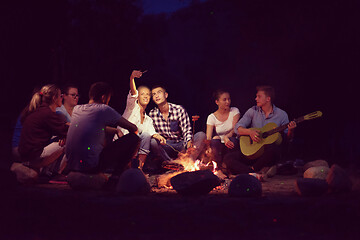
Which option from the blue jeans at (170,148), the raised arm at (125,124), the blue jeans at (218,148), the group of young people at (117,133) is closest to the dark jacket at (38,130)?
the group of young people at (117,133)

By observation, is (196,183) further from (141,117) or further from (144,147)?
(141,117)

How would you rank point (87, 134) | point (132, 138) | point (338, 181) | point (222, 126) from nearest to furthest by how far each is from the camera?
1. point (338, 181)
2. point (87, 134)
3. point (132, 138)
4. point (222, 126)

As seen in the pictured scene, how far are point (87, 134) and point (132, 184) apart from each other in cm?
96

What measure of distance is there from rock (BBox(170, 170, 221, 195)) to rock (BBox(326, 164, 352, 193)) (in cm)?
153

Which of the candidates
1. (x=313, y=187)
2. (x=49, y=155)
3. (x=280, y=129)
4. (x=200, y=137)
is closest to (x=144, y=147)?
(x=200, y=137)

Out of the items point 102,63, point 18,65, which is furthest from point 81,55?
point 18,65

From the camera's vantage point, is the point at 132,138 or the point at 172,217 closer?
the point at 172,217

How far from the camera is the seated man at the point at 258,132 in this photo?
717 centimetres

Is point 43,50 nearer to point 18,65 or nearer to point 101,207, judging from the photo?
point 18,65

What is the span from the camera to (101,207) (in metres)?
4.45

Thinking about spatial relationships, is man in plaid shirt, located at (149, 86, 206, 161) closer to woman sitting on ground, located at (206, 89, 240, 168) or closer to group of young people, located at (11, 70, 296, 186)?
group of young people, located at (11, 70, 296, 186)

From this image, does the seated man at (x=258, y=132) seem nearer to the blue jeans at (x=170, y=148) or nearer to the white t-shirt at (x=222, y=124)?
the white t-shirt at (x=222, y=124)

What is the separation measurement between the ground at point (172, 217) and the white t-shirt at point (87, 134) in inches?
23.8

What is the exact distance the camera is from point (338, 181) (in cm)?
538
